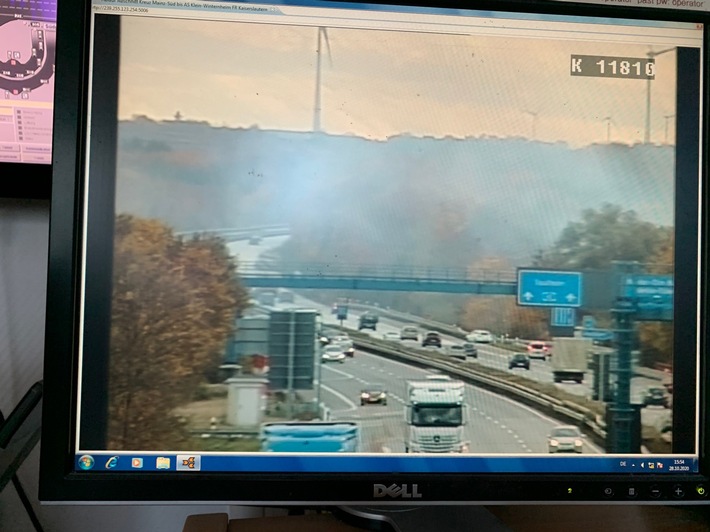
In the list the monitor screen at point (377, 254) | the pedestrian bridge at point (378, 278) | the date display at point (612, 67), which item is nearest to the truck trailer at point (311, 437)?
the monitor screen at point (377, 254)

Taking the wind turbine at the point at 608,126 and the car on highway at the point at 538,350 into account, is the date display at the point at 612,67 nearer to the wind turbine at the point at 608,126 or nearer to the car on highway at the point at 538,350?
the wind turbine at the point at 608,126

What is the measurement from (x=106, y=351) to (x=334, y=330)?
168mm

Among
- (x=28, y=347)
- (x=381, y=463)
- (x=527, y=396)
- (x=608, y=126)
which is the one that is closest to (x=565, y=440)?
(x=527, y=396)

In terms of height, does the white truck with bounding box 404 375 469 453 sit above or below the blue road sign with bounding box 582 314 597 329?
below

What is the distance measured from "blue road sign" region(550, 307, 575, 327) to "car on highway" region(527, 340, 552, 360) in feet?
0.06

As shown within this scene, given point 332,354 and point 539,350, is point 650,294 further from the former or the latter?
point 332,354

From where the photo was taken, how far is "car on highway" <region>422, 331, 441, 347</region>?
433 millimetres

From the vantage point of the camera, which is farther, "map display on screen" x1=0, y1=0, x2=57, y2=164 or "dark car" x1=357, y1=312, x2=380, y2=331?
"map display on screen" x1=0, y1=0, x2=57, y2=164

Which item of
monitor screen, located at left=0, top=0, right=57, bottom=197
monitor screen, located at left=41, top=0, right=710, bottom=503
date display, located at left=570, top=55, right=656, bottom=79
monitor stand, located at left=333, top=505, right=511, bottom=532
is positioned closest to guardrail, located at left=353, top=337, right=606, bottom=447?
monitor screen, located at left=41, top=0, right=710, bottom=503

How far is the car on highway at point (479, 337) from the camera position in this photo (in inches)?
17.1

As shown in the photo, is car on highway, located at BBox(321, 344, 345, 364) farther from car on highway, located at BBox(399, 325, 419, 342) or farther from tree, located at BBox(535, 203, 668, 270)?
tree, located at BBox(535, 203, 668, 270)

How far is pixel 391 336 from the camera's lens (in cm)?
43

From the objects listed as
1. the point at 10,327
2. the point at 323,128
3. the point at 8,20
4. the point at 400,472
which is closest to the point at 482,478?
the point at 400,472

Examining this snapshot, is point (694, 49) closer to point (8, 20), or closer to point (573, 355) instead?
point (573, 355)
